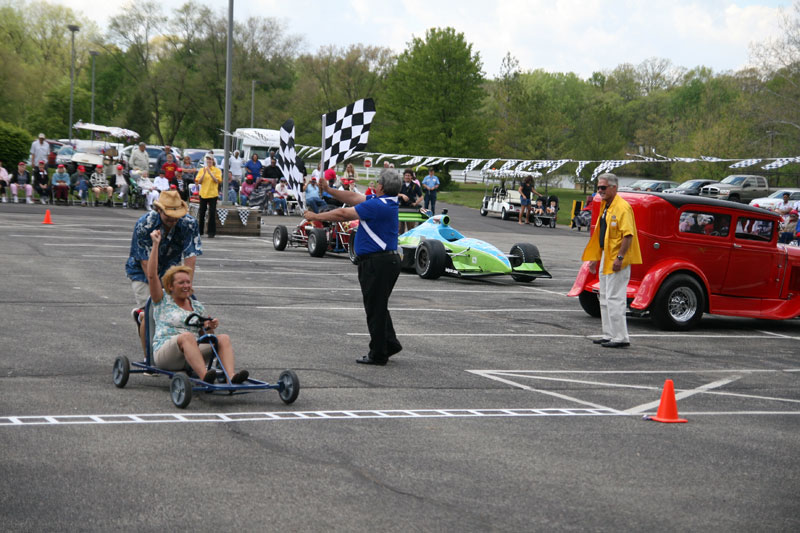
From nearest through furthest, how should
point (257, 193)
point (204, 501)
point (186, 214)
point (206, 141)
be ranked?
point (204, 501)
point (186, 214)
point (257, 193)
point (206, 141)

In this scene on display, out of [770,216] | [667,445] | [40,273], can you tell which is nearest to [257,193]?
[40,273]

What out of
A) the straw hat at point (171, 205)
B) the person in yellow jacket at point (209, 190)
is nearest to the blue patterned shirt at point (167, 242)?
the straw hat at point (171, 205)

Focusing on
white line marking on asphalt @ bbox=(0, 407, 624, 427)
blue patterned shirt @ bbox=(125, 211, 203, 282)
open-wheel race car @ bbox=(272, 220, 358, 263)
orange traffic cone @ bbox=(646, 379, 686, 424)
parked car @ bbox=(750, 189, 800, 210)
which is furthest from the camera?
parked car @ bbox=(750, 189, 800, 210)

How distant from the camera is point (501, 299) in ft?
49.2

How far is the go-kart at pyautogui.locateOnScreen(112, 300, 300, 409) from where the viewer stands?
7.11m

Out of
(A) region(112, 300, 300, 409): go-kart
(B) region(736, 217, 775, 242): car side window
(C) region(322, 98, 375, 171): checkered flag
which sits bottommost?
(A) region(112, 300, 300, 409): go-kart

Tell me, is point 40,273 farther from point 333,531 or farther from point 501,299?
point 333,531

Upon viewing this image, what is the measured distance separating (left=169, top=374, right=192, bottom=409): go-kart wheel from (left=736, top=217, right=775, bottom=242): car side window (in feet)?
28.8

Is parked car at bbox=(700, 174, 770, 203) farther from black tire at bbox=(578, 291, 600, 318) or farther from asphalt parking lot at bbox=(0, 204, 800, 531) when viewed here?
asphalt parking lot at bbox=(0, 204, 800, 531)

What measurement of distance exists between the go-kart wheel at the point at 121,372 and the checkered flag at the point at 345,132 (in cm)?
480

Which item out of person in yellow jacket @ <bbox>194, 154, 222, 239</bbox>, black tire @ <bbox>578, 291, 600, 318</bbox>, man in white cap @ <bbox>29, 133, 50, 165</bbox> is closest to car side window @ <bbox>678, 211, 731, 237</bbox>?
black tire @ <bbox>578, 291, 600, 318</bbox>

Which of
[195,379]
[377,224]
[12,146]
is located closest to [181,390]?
[195,379]

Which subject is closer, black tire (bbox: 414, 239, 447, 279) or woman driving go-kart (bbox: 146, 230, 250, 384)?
woman driving go-kart (bbox: 146, 230, 250, 384)

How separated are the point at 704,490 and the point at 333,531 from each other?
239 cm
